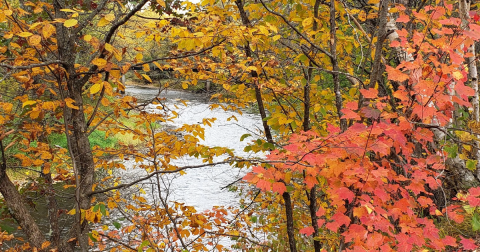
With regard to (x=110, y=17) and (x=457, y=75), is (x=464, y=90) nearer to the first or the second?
(x=457, y=75)

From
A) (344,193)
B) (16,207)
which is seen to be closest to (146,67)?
(16,207)

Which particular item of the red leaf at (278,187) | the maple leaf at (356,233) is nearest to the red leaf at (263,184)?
the red leaf at (278,187)

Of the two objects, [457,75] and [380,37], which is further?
[380,37]

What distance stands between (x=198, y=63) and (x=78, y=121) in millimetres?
1567

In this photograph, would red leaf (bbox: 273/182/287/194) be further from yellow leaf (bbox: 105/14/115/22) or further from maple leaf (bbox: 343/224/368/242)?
yellow leaf (bbox: 105/14/115/22)

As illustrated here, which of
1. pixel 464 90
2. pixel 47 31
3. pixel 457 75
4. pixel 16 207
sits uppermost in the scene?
pixel 47 31

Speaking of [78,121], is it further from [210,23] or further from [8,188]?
[210,23]

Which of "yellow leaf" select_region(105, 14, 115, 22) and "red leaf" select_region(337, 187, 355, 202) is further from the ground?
"yellow leaf" select_region(105, 14, 115, 22)

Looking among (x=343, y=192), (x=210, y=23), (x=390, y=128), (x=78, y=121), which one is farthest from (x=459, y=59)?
(x=78, y=121)

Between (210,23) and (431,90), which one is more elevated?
(210,23)

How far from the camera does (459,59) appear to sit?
86.4 inches

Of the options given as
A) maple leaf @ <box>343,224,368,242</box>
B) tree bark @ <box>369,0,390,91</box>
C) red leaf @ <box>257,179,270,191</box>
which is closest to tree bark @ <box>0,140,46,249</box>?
red leaf @ <box>257,179,270,191</box>

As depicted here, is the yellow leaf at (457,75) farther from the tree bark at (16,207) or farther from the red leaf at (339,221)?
the tree bark at (16,207)

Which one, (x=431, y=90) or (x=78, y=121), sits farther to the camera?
(x=78, y=121)
